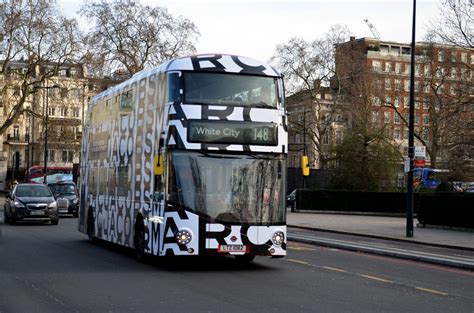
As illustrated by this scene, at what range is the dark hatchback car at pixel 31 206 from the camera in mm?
31328

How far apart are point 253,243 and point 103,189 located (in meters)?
6.78

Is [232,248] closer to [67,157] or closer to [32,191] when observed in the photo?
[32,191]

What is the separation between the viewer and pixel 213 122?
1481cm

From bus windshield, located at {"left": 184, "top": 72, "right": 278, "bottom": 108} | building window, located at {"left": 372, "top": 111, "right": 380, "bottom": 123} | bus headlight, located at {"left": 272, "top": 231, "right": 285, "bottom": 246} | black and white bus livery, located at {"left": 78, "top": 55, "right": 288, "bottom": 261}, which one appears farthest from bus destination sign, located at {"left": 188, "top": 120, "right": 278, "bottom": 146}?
building window, located at {"left": 372, "top": 111, "right": 380, "bottom": 123}

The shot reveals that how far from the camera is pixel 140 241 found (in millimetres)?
16688

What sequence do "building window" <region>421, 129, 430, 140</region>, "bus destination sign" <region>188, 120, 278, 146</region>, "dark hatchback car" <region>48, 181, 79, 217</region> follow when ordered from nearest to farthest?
"bus destination sign" <region>188, 120, 278, 146</region> < "dark hatchback car" <region>48, 181, 79, 217</region> < "building window" <region>421, 129, 430, 140</region>

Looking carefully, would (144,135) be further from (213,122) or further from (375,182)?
(375,182)

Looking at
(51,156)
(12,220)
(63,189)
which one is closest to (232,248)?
(12,220)

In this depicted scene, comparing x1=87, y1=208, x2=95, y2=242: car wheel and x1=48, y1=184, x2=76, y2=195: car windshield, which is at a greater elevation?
x1=48, y1=184, x2=76, y2=195: car windshield

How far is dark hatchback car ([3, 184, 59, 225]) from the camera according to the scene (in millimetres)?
31328

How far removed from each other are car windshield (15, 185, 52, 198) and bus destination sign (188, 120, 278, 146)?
18910mm

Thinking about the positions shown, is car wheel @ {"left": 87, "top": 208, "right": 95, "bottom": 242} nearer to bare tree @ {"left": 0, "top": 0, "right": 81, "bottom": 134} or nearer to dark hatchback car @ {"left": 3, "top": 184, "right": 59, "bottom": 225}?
dark hatchback car @ {"left": 3, "top": 184, "right": 59, "bottom": 225}

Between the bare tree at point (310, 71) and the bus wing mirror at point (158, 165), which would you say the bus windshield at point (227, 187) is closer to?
the bus wing mirror at point (158, 165)

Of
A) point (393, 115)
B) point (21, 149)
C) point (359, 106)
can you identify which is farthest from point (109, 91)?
point (21, 149)
